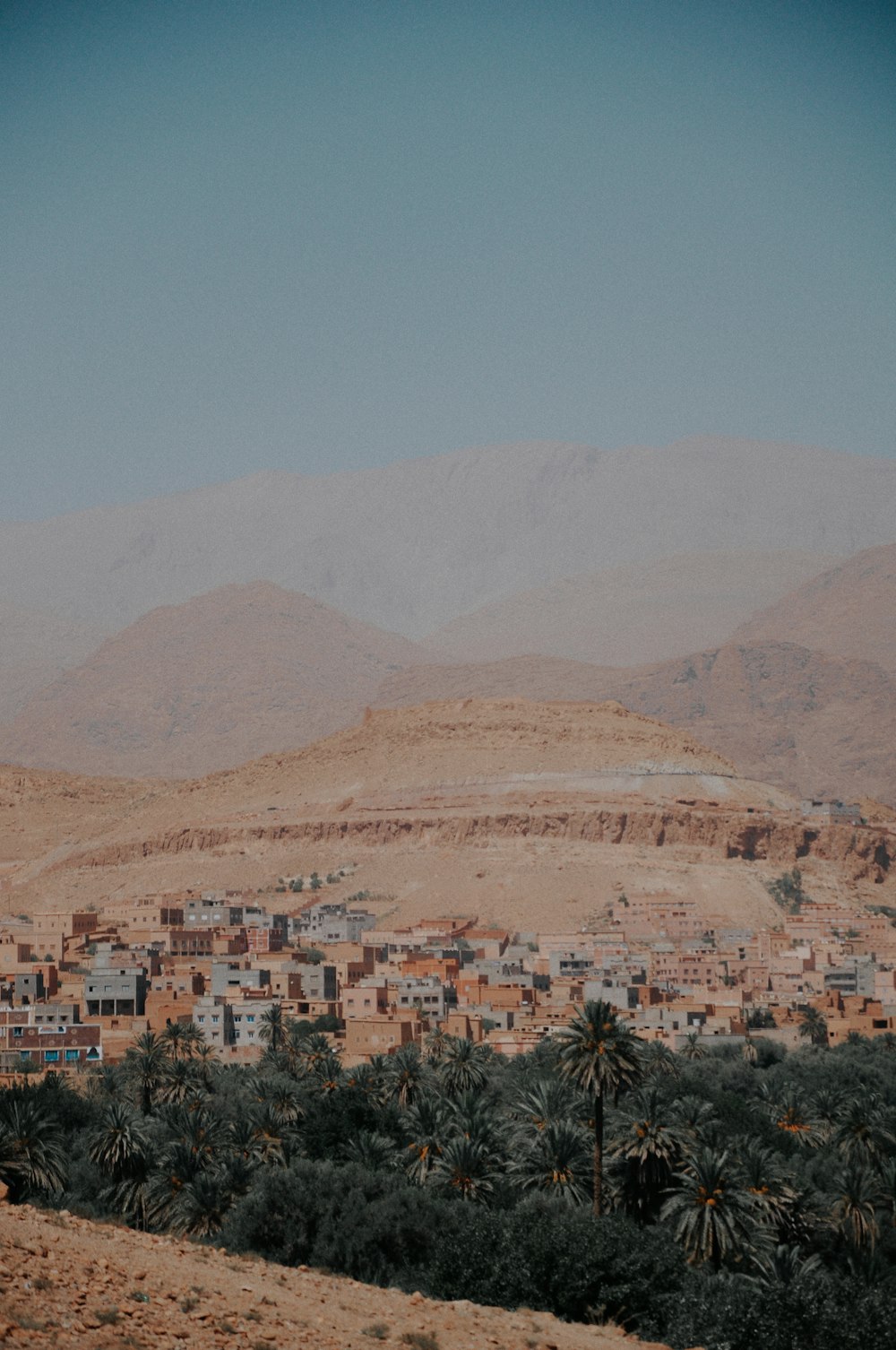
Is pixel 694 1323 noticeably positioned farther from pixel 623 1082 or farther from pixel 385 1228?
pixel 623 1082

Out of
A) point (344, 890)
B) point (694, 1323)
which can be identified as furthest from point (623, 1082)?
point (344, 890)

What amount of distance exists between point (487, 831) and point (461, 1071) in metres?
84.5

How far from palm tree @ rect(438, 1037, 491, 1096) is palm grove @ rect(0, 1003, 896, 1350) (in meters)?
0.08

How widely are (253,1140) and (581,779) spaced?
106 meters

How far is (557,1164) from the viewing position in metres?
42.2

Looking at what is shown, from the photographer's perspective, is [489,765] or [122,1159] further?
[489,765]

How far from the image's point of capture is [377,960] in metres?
99.6

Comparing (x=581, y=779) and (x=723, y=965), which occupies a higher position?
(x=581, y=779)

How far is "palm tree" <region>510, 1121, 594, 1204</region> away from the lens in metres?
41.6

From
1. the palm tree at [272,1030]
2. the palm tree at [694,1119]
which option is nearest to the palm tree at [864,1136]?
the palm tree at [694,1119]

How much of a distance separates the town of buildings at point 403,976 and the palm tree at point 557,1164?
26.6 meters

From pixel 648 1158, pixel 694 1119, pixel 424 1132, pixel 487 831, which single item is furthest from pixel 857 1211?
pixel 487 831

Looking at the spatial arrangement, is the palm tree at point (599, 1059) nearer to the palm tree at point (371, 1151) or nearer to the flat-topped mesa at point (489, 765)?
the palm tree at point (371, 1151)

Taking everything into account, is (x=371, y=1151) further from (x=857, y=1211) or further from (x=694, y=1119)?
(x=857, y=1211)
